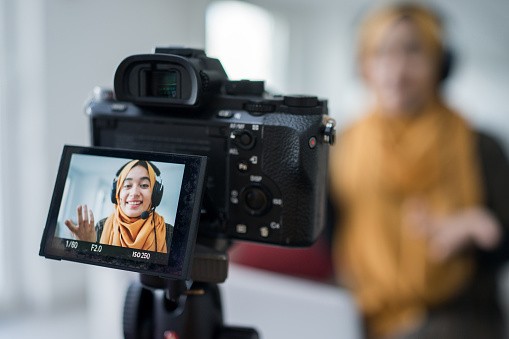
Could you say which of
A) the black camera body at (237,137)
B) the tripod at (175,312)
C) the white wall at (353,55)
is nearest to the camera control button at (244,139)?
the black camera body at (237,137)

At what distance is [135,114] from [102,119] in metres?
0.04

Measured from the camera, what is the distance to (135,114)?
52 cm

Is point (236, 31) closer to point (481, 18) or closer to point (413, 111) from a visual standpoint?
point (413, 111)

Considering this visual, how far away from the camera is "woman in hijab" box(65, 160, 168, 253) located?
42 centimetres

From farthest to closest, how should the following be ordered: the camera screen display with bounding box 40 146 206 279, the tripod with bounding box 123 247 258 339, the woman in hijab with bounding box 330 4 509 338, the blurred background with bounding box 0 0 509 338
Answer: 1. the blurred background with bounding box 0 0 509 338
2. the woman in hijab with bounding box 330 4 509 338
3. the tripod with bounding box 123 247 258 339
4. the camera screen display with bounding box 40 146 206 279

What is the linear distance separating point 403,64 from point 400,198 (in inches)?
16.3

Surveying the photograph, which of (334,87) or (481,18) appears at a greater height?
(481,18)

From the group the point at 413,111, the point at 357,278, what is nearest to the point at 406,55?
the point at 413,111

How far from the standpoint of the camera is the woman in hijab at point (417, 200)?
4.79 ft

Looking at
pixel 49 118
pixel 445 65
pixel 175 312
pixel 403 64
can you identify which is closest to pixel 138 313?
pixel 175 312

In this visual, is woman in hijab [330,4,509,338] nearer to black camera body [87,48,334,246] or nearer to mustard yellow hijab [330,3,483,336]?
mustard yellow hijab [330,3,483,336]

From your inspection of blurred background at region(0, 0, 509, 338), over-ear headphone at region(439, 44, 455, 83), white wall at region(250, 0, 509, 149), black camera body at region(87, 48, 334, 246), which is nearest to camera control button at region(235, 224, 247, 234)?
black camera body at region(87, 48, 334, 246)

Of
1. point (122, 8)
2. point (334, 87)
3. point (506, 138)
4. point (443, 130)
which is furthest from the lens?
point (334, 87)

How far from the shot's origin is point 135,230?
0.43 metres
